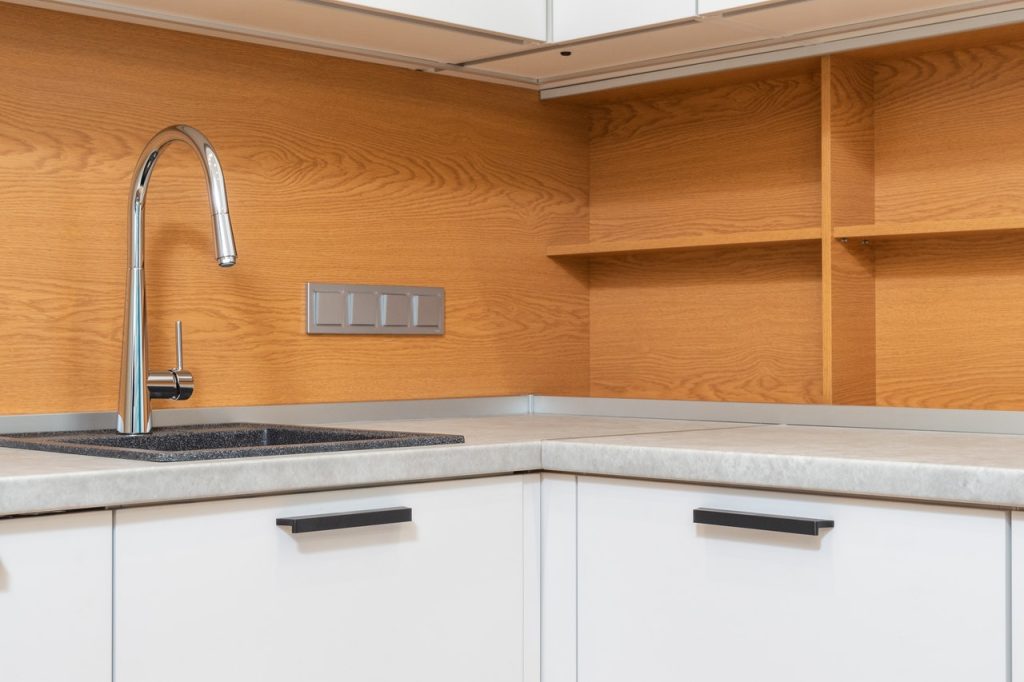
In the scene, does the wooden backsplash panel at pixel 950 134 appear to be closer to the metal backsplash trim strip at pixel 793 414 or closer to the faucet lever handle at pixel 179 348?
the metal backsplash trim strip at pixel 793 414

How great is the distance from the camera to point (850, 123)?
202 cm

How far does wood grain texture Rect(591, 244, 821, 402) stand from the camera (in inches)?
85.4

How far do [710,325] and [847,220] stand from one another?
381 mm

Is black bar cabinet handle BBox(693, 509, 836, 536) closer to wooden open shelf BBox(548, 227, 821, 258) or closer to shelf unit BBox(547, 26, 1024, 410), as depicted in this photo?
shelf unit BBox(547, 26, 1024, 410)

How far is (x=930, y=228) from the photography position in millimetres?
1850

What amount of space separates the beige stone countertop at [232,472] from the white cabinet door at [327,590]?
0.02 metres

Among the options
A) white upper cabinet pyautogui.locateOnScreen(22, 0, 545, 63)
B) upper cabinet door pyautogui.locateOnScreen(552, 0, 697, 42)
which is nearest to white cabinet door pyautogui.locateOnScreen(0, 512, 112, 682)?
white upper cabinet pyautogui.locateOnScreen(22, 0, 545, 63)

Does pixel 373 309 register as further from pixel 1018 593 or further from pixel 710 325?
pixel 1018 593

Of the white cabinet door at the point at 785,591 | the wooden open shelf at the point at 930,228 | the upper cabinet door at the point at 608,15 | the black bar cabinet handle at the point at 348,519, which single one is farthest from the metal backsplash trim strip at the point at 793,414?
the black bar cabinet handle at the point at 348,519

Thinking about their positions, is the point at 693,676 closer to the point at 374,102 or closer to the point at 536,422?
the point at 536,422

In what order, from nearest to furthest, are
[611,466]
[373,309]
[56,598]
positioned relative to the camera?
[56,598]
[611,466]
[373,309]

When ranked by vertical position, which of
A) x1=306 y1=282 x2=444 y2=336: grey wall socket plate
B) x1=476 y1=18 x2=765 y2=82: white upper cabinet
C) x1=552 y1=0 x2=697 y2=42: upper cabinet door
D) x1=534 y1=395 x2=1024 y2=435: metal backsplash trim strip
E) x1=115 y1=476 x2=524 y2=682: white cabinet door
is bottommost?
x1=115 y1=476 x2=524 y2=682: white cabinet door

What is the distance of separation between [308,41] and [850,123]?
90 cm

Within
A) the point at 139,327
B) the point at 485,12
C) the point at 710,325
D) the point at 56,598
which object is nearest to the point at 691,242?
the point at 710,325
